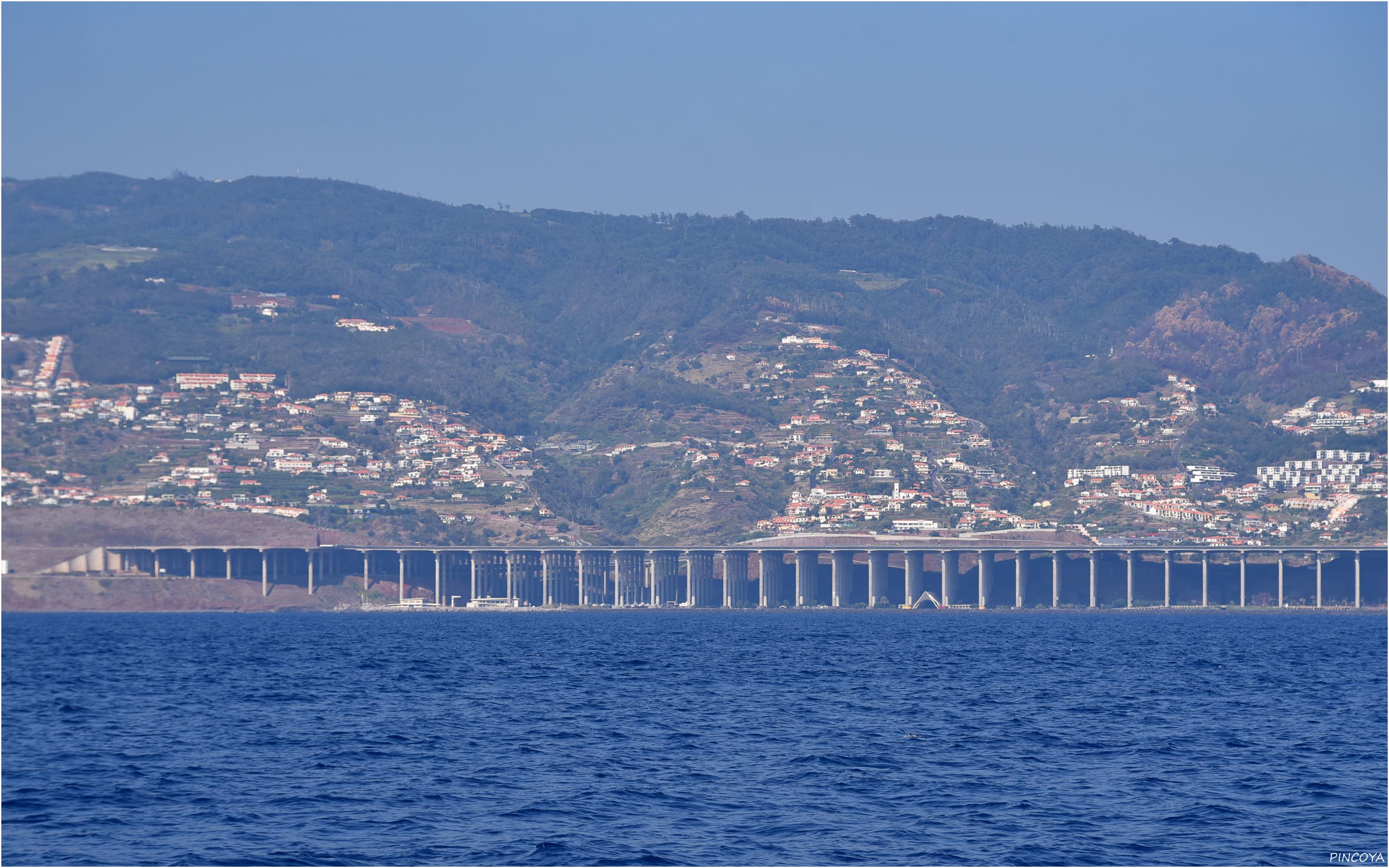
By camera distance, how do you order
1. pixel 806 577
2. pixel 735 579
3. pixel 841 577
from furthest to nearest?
pixel 735 579, pixel 806 577, pixel 841 577

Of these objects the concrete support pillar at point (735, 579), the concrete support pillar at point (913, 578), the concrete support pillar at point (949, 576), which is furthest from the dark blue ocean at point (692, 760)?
the concrete support pillar at point (735, 579)

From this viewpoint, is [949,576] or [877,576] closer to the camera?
[949,576]

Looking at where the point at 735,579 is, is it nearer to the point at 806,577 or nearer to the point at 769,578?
the point at 769,578

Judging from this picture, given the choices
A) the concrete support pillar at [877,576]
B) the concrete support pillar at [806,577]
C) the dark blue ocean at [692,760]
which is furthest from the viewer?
the concrete support pillar at [806,577]

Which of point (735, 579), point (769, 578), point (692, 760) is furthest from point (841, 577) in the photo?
point (692, 760)

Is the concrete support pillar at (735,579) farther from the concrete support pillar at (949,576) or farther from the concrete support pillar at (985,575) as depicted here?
the concrete support pillar at (985,575)

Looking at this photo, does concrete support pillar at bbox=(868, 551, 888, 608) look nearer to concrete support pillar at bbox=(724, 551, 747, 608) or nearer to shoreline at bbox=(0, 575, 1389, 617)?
shoreline at bbox=(0, 575, 1389, 617)
